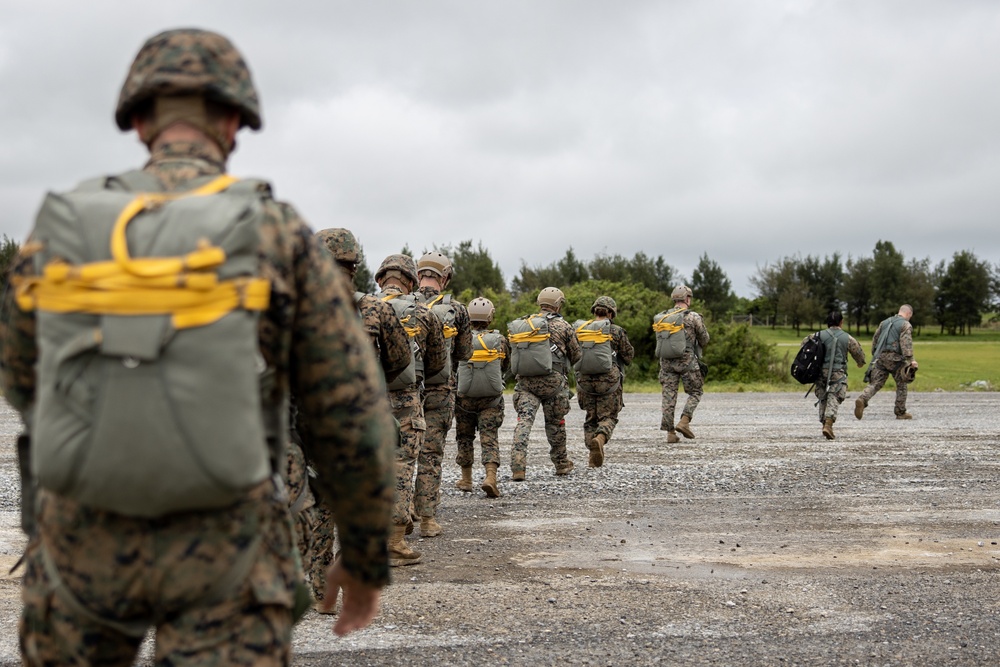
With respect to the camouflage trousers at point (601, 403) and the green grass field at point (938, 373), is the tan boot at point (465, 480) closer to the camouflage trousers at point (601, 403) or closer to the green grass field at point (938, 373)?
the camouflage trousers at point (601, 403)

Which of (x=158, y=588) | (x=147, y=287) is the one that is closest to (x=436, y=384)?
(x=158, y=588)

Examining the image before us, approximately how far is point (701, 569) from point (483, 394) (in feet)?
12.8

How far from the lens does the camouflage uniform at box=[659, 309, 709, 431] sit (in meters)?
15.3

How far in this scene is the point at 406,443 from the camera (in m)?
7.44

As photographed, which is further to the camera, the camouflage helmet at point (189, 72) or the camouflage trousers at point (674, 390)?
the camouflage trousers at point (674, 390)

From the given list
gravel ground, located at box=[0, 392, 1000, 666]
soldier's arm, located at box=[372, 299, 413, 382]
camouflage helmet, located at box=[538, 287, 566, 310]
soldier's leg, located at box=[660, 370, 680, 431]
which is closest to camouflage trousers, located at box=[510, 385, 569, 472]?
gravel ground, located at box=[0, 392, 1000, 666]

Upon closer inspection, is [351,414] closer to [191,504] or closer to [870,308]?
[191,504]

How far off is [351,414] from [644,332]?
28.5 meters

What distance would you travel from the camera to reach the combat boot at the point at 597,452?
40.6 feet

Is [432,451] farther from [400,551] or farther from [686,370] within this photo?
[686,370]

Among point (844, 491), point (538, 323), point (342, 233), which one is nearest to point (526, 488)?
point (538, 323)

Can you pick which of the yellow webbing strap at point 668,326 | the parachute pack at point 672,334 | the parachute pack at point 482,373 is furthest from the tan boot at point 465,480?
the yellow webbing strap at point 668,326

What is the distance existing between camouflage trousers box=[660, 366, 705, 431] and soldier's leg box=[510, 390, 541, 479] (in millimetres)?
3994

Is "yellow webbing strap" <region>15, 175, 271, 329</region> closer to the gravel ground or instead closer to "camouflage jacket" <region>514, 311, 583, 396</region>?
the gravel ground
